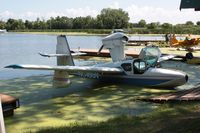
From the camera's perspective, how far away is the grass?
21.1ft

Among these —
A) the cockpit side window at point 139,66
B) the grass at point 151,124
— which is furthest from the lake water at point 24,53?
the grass at point 151,124

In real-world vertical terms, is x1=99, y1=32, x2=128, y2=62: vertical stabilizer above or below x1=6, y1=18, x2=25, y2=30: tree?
above

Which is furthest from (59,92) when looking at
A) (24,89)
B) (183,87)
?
(183,87)

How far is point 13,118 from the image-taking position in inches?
355

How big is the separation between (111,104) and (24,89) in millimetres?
4297

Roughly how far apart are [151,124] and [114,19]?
116 metres

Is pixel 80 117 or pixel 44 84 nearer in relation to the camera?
pixel 80 117

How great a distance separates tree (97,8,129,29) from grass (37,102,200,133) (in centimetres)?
10992

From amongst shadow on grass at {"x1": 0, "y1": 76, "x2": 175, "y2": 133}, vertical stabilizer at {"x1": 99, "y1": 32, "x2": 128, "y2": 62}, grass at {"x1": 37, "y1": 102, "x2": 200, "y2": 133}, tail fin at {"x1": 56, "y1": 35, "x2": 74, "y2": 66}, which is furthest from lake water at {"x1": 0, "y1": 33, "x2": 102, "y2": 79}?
grass at {"x1": 37, "y1": 102, "x2": 200, "y2": 133}

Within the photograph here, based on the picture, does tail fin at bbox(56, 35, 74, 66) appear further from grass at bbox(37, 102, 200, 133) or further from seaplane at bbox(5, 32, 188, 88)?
grass at bbox(37, 102, 200, 133)

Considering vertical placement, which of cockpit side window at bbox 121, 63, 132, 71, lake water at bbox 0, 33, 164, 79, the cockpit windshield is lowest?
lake water at bbox 0, 33, 164, 79

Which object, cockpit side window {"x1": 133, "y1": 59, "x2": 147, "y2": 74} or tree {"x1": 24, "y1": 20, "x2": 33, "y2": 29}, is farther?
tree {"x1": 24, "y1": 20, "x2": 33, "y2": 29}

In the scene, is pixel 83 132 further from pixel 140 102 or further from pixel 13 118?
pixel 140 102

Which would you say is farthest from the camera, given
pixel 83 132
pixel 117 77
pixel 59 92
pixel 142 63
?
pixel 117 77
